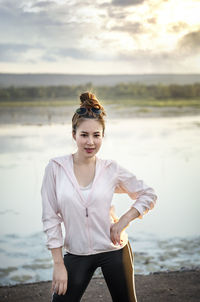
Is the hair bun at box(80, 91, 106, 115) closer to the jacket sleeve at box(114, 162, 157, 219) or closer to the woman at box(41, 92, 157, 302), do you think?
the woman at box(41, 92, 157, 302)

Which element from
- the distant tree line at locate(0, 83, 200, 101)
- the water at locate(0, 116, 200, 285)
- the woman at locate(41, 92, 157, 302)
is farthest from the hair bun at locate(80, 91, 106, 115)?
the distant tree line at locate(0, 83, 200, 101)

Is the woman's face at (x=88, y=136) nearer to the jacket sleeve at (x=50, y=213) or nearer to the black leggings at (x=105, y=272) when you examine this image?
the jacket sleeve at (x=50, y=213)

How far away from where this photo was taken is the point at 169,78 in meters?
4.37

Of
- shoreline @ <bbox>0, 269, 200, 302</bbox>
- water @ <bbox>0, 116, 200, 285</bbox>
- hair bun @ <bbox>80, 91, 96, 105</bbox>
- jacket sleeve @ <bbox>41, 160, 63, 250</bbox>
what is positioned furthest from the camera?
water @ <bbox>0, 116, 200, 285</bbox>

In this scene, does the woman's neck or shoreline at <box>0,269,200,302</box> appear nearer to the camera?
the woman's neck

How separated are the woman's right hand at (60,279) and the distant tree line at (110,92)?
8.93ft

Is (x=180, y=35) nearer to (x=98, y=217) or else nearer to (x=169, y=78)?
(x=169, y=78)

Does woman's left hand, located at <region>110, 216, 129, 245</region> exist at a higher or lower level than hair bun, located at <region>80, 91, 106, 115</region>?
lower

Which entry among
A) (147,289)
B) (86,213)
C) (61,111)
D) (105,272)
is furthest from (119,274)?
(61,111)

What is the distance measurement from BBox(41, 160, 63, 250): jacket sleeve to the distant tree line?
8.41ft

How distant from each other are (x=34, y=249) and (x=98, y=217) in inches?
→ 82.4

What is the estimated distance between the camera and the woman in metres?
1.66

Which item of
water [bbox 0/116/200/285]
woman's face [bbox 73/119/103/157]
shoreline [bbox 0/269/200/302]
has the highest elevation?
woman's face [bbox 73/119/103/157]

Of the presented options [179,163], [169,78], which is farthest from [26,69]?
[179,163]
